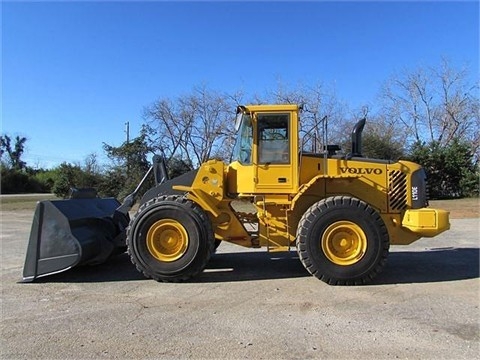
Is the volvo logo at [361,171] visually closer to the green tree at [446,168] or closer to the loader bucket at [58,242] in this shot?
the loader bucket at [58,242]

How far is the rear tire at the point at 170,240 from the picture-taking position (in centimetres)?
709

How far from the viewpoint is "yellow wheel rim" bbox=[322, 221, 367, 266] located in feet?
22.6

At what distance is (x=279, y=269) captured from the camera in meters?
8.10

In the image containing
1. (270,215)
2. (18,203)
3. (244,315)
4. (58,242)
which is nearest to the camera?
(244,315)

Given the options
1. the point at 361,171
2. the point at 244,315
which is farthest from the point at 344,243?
the point at 244,315

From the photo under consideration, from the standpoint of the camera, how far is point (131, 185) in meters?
26.0

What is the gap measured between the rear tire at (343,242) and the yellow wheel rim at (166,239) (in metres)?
1.82

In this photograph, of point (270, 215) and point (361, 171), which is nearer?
point (361, 171)

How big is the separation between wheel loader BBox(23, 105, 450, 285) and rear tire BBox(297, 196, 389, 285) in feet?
0.05

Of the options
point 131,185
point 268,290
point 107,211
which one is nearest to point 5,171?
point 131,185

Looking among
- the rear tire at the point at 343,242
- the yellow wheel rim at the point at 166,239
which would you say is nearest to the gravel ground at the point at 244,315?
the rear tire at the point at 343,242

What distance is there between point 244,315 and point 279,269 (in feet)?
9.00

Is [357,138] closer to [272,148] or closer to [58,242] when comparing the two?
[272,148]

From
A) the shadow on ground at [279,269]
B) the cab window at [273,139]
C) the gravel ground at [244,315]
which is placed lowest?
the gravel ground at [244,315]
